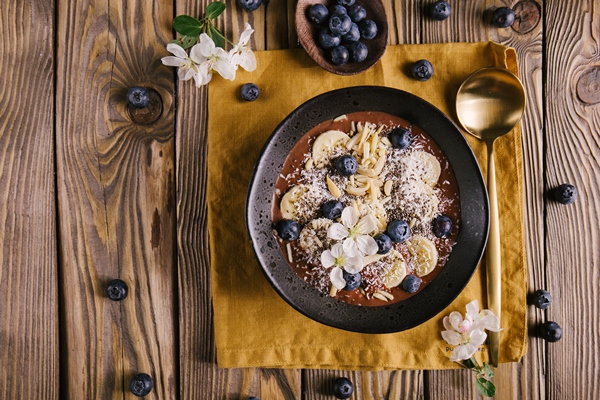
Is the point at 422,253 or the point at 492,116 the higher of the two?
the point at 492,116

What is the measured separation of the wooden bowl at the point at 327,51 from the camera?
4.78ft

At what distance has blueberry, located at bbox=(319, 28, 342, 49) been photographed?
4.71 feet

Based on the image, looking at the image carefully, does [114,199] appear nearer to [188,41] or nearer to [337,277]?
[188,41]

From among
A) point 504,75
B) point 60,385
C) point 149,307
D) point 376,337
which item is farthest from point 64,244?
point 504,75

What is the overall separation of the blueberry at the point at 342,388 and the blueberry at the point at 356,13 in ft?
3.46

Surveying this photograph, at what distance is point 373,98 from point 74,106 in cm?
92

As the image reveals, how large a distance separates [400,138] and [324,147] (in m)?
0.21

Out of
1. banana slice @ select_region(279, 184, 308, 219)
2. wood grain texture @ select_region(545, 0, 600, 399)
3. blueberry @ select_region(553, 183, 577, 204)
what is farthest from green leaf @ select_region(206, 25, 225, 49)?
blueberry @ select_region(553, 183, 577, 204)

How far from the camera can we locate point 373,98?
142 centimetres

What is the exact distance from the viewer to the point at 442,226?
1.40m

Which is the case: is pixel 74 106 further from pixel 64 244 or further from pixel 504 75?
pixel 504 75

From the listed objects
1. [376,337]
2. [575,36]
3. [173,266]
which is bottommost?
[376,337]

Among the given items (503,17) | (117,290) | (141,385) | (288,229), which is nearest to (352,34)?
(503,17)

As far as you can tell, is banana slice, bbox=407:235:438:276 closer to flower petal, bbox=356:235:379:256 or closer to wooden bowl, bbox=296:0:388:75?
flower petal, bbox=356:235:379:256
